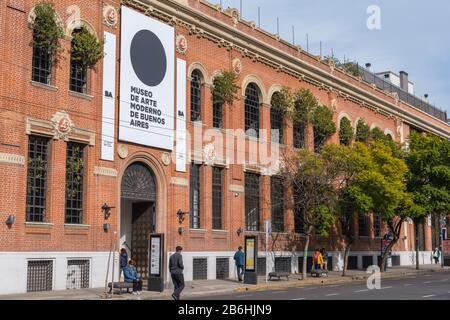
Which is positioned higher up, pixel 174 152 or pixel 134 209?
pixel 174 152

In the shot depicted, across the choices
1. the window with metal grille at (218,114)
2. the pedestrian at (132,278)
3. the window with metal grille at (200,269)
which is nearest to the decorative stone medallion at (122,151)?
the pedestrian at (132,278)

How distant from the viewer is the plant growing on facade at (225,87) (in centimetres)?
3525

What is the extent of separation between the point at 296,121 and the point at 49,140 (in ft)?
64.5

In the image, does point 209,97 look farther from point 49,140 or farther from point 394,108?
point 394,108

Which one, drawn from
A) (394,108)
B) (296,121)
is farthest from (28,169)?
(394,108)

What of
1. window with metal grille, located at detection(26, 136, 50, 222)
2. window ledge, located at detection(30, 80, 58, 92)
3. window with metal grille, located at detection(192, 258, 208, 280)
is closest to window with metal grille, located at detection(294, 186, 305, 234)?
window with metal grille, located at detection(192, 258, 208, 280)

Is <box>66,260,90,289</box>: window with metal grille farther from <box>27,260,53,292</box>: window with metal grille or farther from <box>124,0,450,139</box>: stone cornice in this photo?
<box>124,0,450,139</box>: stone cornice

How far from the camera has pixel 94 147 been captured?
2819cm

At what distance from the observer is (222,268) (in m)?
35.0

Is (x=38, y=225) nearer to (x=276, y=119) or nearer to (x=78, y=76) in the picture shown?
(x=78, y=76)

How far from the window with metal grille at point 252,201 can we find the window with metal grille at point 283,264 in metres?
2.53

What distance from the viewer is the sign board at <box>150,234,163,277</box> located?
1001 inches

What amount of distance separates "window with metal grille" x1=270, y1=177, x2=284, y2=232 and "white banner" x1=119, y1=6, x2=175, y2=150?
9.79m

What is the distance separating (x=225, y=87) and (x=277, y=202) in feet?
29.1
